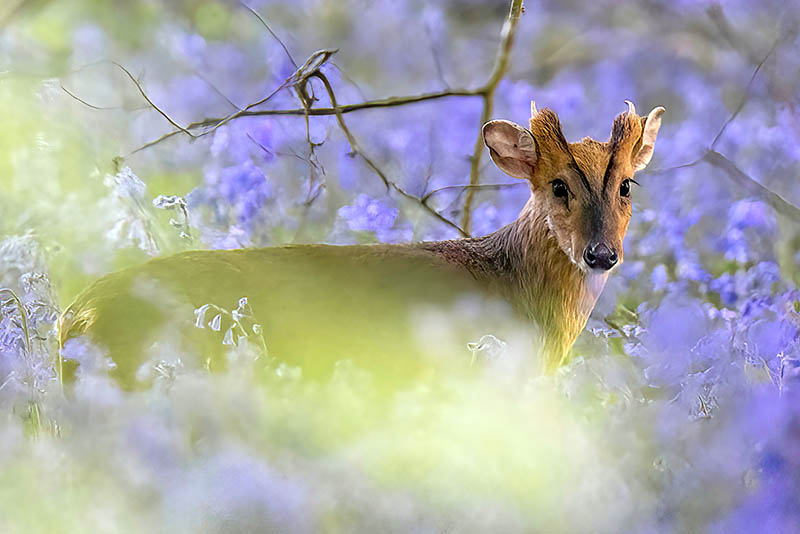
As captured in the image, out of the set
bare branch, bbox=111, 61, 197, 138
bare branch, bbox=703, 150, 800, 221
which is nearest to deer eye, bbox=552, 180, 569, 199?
bare branch, bbox=703, 150, 800, 221

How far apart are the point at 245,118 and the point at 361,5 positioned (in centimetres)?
11

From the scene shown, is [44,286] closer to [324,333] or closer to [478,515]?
[324,333]

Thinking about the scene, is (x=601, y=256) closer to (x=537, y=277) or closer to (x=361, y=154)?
(x=537, y=277)

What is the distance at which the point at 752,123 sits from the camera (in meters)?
0.58

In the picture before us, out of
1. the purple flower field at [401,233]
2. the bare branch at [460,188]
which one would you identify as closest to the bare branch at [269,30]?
the purple flower field at [401,233]

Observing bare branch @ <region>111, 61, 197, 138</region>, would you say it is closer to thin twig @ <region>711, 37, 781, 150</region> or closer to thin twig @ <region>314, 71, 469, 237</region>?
thin twig @ <region>314, 71, 469, 237</region>

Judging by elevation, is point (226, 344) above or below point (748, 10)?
below

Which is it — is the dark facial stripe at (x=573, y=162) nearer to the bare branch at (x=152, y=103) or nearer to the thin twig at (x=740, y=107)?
the thin twig at (x=740, y=107)

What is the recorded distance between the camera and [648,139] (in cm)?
55

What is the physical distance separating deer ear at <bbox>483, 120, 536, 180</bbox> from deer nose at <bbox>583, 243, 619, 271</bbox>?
68 mm

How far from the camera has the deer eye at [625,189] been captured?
20.5 inches

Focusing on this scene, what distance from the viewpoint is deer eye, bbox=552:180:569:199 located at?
516 mm

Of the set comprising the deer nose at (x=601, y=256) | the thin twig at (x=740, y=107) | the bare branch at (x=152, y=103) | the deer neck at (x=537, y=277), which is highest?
the bare branch at (x=152, y=103)

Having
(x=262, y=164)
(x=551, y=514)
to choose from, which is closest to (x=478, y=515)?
(x=551, y=514)
